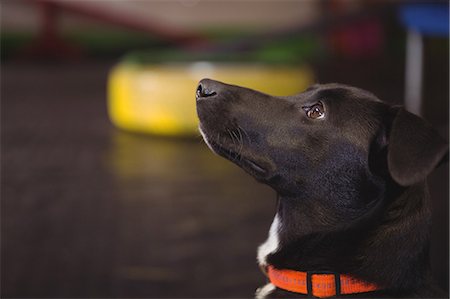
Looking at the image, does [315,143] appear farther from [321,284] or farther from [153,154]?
[153,154]

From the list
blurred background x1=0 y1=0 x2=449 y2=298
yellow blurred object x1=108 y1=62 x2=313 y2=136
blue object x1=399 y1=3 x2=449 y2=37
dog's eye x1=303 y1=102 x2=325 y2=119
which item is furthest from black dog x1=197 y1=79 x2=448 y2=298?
yellow blurred object x1=108 y1=62 x2=313 y2=136

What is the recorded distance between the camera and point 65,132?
6395 millimetres

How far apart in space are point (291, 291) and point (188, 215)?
2.16m

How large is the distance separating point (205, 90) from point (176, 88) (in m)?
4.05

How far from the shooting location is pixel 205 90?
192 cm

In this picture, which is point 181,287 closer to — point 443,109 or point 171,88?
point 171,88

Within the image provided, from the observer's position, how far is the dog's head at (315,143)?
191 cm

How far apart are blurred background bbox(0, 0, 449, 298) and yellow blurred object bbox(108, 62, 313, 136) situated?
0.04 ft

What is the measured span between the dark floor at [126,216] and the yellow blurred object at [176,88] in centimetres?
15

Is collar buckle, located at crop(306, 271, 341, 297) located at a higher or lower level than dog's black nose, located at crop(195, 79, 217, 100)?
lower

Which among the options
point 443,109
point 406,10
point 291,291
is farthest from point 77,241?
point 443,109

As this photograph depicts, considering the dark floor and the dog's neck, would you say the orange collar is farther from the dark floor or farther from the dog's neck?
the dark floor

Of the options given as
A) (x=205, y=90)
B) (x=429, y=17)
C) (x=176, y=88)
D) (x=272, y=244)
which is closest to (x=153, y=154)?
(x=176, y=88)

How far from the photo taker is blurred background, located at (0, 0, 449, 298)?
330 centimetres
